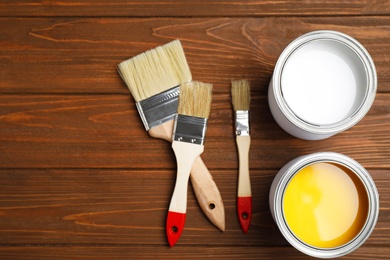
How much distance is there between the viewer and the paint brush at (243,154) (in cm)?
90

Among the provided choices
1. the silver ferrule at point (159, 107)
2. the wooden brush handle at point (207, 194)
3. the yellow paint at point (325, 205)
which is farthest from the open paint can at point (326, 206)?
the silver ferrule at point (159, 107)

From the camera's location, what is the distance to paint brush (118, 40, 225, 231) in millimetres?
896

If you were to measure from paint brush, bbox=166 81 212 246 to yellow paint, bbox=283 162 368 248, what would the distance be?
0.60 feet

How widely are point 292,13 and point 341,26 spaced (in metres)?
0.09

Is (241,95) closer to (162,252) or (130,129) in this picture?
(130,129)

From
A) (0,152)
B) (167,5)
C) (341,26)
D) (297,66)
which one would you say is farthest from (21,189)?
(341,26)

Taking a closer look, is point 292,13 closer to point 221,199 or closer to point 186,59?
point 186,59

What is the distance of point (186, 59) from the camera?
0.93m

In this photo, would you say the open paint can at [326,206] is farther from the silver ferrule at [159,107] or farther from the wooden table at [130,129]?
the silver ferrule at [159,107]

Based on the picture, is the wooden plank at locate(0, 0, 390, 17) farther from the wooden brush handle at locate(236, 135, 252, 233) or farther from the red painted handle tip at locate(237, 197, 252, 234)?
the red painted handle tip at locate(237, 197, 252, 234)

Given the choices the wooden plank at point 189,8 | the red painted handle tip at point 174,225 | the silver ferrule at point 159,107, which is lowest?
the red painted handle tip at point 174,225

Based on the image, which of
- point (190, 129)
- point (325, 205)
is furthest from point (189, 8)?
point (325, 205)

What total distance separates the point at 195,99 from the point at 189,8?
178mm

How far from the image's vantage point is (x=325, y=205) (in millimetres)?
840
